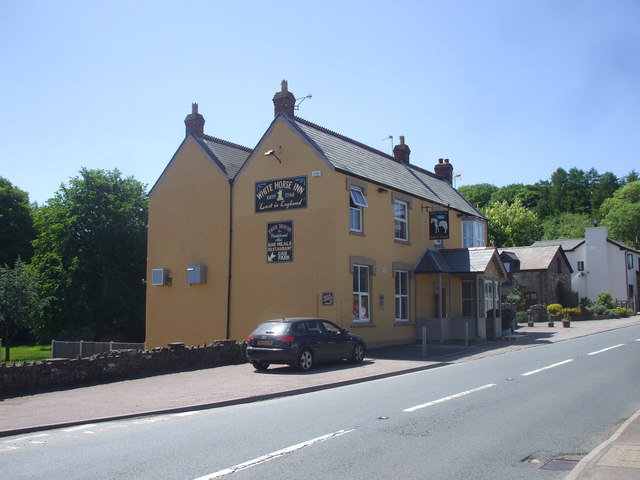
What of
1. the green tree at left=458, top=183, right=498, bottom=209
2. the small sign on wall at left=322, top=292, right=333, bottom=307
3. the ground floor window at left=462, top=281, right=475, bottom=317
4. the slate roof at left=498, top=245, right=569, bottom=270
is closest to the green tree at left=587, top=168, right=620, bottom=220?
the green tree at left=458, top=183, right=498, bottom=209

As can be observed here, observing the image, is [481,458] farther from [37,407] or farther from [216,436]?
[37,407]

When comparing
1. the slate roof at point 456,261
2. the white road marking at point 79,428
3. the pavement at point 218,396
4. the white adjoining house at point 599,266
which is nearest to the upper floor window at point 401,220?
the slate roof at point 456,261

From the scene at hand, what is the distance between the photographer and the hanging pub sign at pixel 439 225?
27016 mm

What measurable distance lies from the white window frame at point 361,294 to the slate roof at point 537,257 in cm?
3145

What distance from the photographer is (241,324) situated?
940 inches

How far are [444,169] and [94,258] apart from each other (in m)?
21.8

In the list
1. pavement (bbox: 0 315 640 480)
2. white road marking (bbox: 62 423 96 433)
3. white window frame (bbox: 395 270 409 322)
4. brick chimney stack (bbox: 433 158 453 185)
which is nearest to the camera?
pavement (bbox: 0 315 640 480)

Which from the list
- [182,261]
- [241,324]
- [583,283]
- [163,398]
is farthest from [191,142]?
[583,283]

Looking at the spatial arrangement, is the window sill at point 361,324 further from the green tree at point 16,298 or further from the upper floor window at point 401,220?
the green tree at point 16,298

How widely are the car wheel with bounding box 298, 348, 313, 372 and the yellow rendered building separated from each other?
4622 millimetres

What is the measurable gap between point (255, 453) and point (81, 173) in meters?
37.0

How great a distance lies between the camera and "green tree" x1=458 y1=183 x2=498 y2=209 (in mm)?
97938

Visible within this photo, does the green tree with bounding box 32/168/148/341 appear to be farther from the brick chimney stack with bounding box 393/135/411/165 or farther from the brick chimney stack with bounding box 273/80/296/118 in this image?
the brick chimney stack with bounding box 273/80/296/118

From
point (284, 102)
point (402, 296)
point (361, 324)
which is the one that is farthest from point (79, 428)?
point (402, 296)
